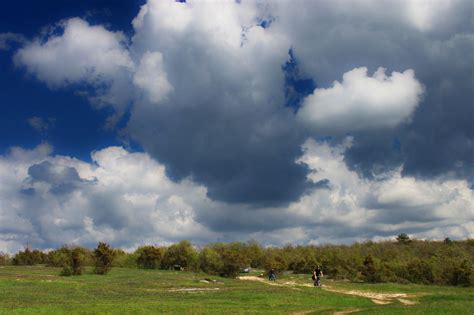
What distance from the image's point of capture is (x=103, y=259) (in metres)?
84.6

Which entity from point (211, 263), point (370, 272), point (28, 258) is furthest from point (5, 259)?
point (370, 272)

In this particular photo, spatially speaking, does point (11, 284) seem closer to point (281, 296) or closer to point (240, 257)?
point (281, 296)

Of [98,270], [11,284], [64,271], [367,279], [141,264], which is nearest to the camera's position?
[11,284]

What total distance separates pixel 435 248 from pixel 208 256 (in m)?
65.2

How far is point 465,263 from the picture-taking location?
8562 cm

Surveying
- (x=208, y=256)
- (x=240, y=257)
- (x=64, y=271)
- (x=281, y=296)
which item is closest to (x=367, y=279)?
(x=240, y=257)

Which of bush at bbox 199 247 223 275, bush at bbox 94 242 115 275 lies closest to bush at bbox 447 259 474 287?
bush at bbox 199 247 223 275

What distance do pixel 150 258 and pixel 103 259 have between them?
28.5 metres

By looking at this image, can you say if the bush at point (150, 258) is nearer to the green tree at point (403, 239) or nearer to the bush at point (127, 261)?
the bush at point (127, 261)

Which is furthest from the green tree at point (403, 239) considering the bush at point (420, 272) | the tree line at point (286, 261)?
the bush at point (420, 272)

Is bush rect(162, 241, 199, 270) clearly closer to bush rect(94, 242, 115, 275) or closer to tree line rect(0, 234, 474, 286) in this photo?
tree line rect(0, 234, 474, 286)

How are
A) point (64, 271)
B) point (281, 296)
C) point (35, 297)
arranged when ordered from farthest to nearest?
point (64, 271)
point (281, 296)
point (35, 297)

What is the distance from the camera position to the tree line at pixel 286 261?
86.4m

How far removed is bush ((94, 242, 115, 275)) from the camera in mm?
83562
